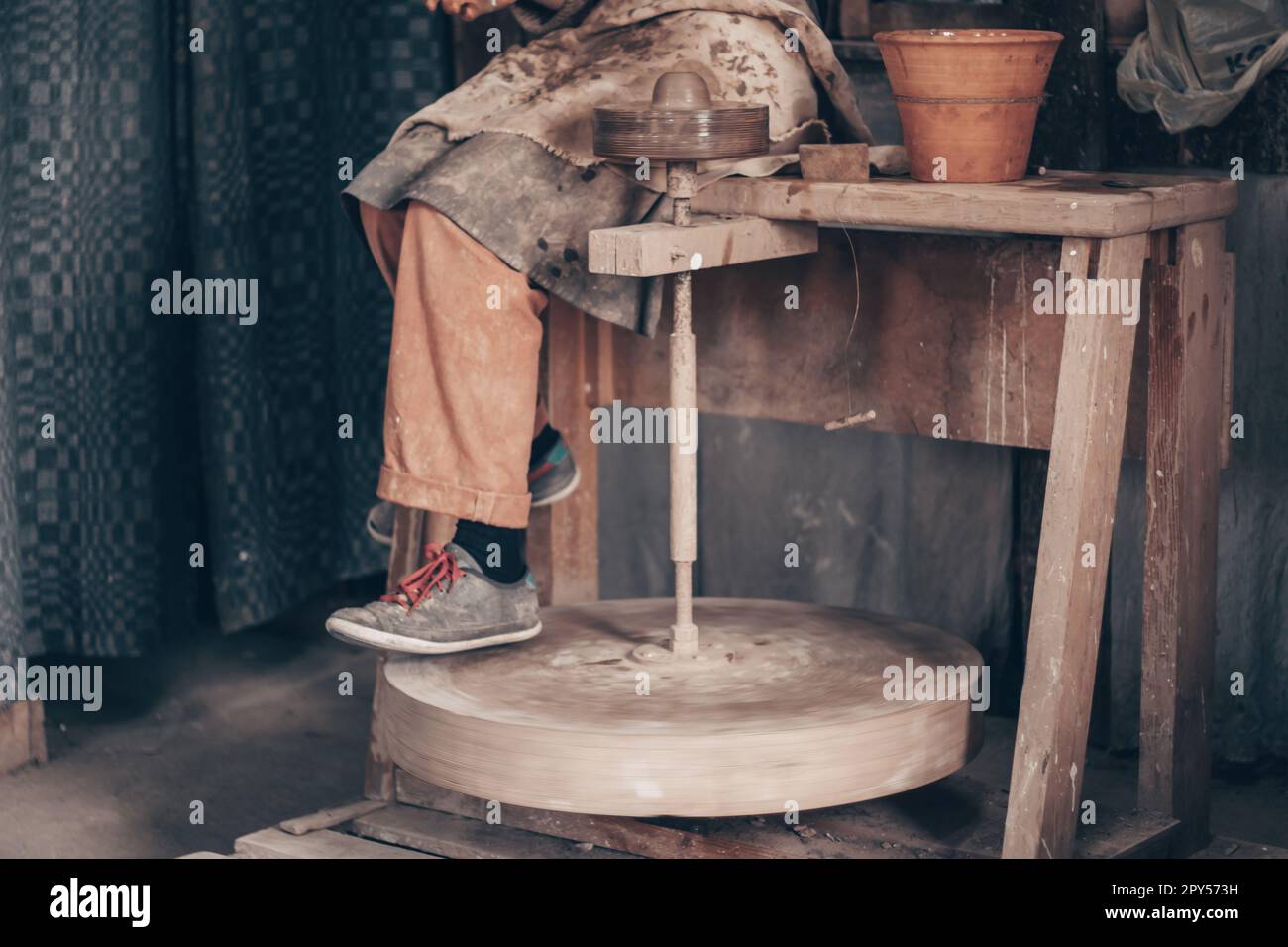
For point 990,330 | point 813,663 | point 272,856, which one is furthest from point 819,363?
point 272,856

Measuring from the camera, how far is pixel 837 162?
8.27ft

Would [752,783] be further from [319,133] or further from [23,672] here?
[319,133]

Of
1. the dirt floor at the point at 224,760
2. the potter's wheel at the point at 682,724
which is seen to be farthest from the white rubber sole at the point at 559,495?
the dirt floor at the point at 224,760

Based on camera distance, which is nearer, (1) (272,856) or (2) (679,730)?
(2) (679,730)

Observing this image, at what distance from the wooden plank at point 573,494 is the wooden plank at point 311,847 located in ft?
1.89

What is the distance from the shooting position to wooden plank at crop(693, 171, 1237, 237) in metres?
2.30

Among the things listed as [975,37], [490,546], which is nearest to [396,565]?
[490,546]

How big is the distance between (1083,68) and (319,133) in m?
1.42

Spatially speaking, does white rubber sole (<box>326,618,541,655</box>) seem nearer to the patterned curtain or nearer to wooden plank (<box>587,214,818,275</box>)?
wooden plank (<box>587,214,818,275</box>)

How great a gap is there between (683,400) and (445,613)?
0.44 metres

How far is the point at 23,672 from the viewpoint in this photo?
324cm

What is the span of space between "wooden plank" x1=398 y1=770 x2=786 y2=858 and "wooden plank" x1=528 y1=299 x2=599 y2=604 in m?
0.47

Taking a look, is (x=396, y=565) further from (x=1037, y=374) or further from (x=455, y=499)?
(x=1037, y=374)

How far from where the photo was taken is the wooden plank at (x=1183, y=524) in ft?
8.33
